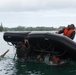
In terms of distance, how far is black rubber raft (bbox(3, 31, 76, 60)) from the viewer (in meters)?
15.7

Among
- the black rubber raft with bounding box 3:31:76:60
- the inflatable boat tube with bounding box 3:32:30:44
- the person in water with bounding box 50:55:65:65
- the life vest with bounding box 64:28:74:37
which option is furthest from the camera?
the inflatable boat tube with bounding box 3:32:30:44

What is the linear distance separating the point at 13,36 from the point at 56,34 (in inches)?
132

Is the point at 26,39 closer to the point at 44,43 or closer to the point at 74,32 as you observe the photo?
the point at 44,43

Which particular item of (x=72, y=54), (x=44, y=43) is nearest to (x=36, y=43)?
(x=44, y=43)

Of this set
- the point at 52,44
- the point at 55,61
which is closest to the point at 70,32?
the point at 52,44

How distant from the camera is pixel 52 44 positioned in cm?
1608

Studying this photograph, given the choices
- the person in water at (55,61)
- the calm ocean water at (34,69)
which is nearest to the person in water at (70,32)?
the person in water at (55,61)

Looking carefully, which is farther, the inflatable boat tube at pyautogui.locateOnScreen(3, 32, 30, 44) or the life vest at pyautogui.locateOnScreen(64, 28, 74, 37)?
the inflatable boat tube at pyautogui.locateOnScreen(3, 32, 30, 44)

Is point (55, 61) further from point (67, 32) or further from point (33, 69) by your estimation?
point (67, 32)

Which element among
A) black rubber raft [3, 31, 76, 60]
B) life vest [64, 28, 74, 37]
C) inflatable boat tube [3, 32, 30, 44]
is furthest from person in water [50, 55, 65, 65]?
inflatable boat tube [3, 32, 30, 44]

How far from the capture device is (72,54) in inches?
637

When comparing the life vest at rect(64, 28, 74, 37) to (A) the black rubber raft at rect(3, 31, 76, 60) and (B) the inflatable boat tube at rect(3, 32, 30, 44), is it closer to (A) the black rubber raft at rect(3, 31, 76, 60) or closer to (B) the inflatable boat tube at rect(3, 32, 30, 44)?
(A) the black rubber raft at rect(3, 31, 76, 60)

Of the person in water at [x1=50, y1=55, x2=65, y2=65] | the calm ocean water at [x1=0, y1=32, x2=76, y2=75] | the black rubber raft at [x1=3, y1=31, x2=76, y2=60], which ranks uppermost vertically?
the black rubber raft at [x1=3, y1=31, x2=76, y2=60]

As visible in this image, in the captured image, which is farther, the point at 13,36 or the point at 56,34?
the point at 13,36
